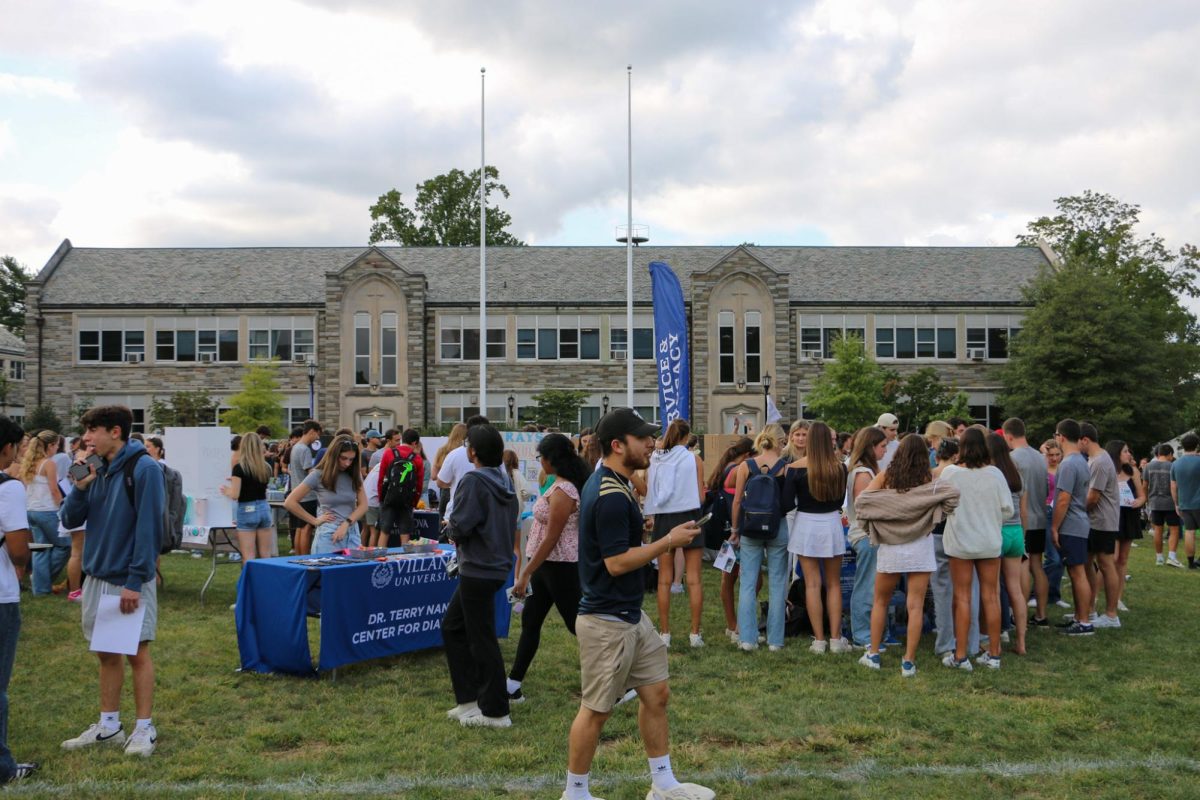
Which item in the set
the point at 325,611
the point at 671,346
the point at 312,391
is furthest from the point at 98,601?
the point at 312,391

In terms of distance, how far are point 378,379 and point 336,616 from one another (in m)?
37.5

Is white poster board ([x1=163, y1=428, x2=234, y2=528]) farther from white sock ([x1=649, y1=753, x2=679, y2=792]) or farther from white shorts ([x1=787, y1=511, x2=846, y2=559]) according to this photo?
white sock ([x1=649, y1=753, x2=679, y2=792])

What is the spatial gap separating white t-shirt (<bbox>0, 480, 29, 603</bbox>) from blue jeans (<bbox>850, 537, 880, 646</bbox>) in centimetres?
690

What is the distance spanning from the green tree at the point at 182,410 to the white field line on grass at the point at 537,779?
39.4 meters

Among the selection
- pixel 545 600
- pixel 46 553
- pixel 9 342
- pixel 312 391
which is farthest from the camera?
pixel 9 342

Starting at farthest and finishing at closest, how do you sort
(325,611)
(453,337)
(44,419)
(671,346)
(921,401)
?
(453,337) < (44,419) < (921,401) < (671,346) < (325,611)

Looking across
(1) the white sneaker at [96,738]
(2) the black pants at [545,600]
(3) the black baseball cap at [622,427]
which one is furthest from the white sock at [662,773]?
(1) the white sneaker at [96,738]

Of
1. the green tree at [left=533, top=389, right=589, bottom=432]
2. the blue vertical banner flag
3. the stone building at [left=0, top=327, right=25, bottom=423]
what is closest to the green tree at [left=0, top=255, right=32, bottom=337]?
the stone building at [left=0, top=327, right=25, bottom=423]

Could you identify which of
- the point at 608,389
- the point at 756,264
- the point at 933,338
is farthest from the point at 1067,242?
the point at 608,389

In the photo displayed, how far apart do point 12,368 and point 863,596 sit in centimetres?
7947

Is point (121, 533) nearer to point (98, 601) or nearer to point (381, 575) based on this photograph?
point (98, 601)

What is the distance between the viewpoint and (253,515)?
11609 millimetres

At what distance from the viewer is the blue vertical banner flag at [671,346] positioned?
18047 mm

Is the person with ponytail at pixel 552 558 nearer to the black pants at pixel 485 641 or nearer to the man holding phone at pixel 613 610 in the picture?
the black pants at pixel 485 641
